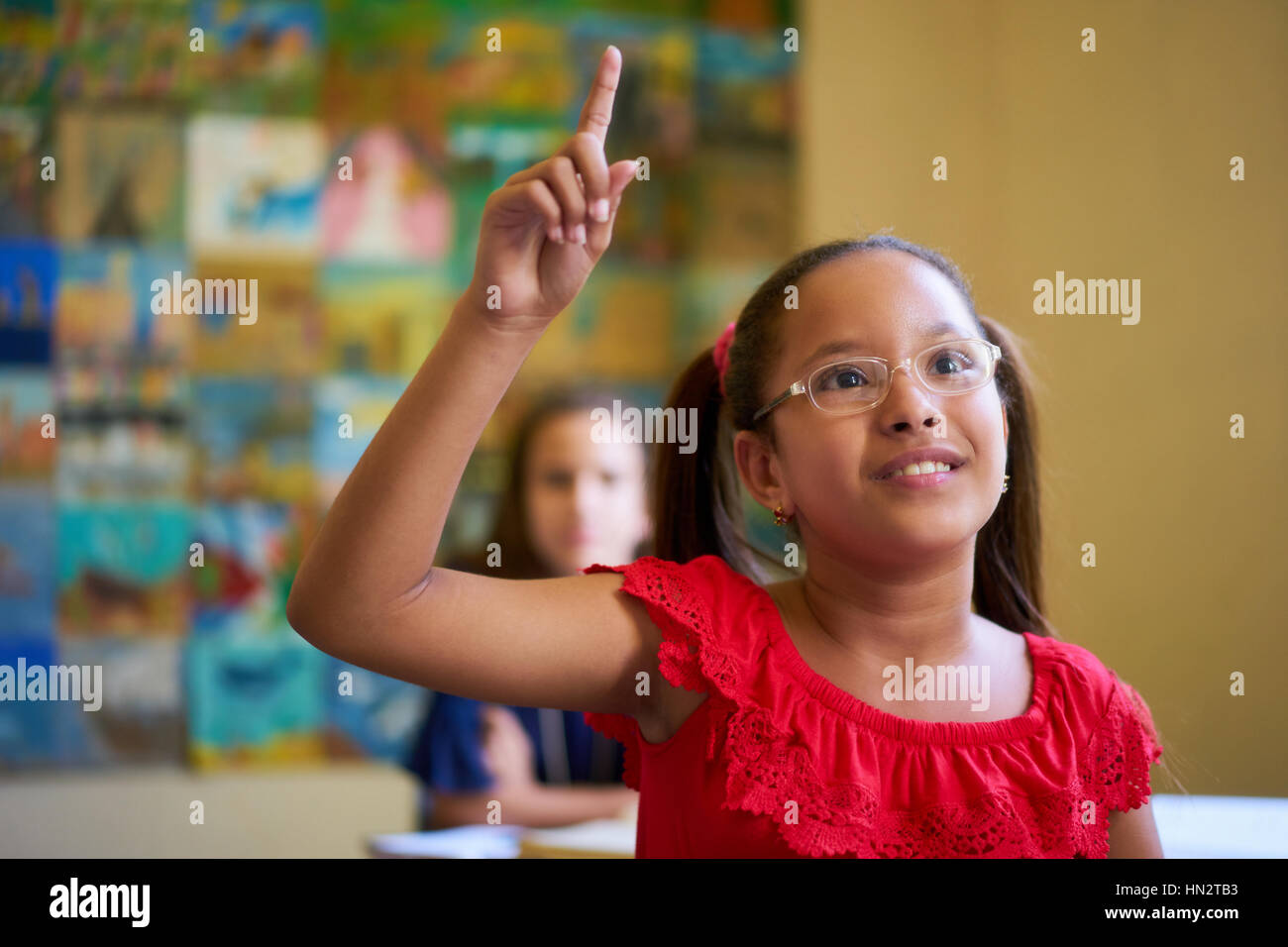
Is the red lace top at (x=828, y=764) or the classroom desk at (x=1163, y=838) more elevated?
→ the red lace top at (x=828, y=764)

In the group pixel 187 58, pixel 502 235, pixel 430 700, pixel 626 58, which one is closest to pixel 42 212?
pixel 187 58

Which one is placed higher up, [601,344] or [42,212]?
[42,212]

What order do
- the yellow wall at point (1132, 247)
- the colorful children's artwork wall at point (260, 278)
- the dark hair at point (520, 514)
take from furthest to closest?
the colorful children's artwork wall at point (260, 278), the yellow wall at point (1132, 247), the dark hair at point (520, 514)

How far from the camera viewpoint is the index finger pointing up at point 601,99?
786 millimetres

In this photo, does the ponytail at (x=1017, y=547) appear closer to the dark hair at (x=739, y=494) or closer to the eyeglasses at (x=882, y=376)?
the dark hair at (x=739, y=494)

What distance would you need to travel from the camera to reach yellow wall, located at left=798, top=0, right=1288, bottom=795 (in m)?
2.68

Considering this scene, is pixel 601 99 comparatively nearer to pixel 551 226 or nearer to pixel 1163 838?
pixel 551 226

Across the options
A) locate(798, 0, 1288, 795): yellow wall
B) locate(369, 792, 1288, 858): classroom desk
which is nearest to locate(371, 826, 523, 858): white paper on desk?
locate(369, 792, 1288, 858): classroom desk

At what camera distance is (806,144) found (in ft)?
10.8

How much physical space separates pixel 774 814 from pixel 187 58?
117 inches

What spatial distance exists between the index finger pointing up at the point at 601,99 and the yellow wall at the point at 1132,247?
6.38 ft

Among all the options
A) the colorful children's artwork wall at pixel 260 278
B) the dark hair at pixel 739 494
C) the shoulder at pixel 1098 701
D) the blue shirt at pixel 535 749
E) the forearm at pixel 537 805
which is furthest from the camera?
the colorful children's artwork wall at pixel 260 278

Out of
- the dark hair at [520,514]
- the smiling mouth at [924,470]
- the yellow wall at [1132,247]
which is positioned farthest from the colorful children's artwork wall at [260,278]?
the smiling mouth at [924,470]
